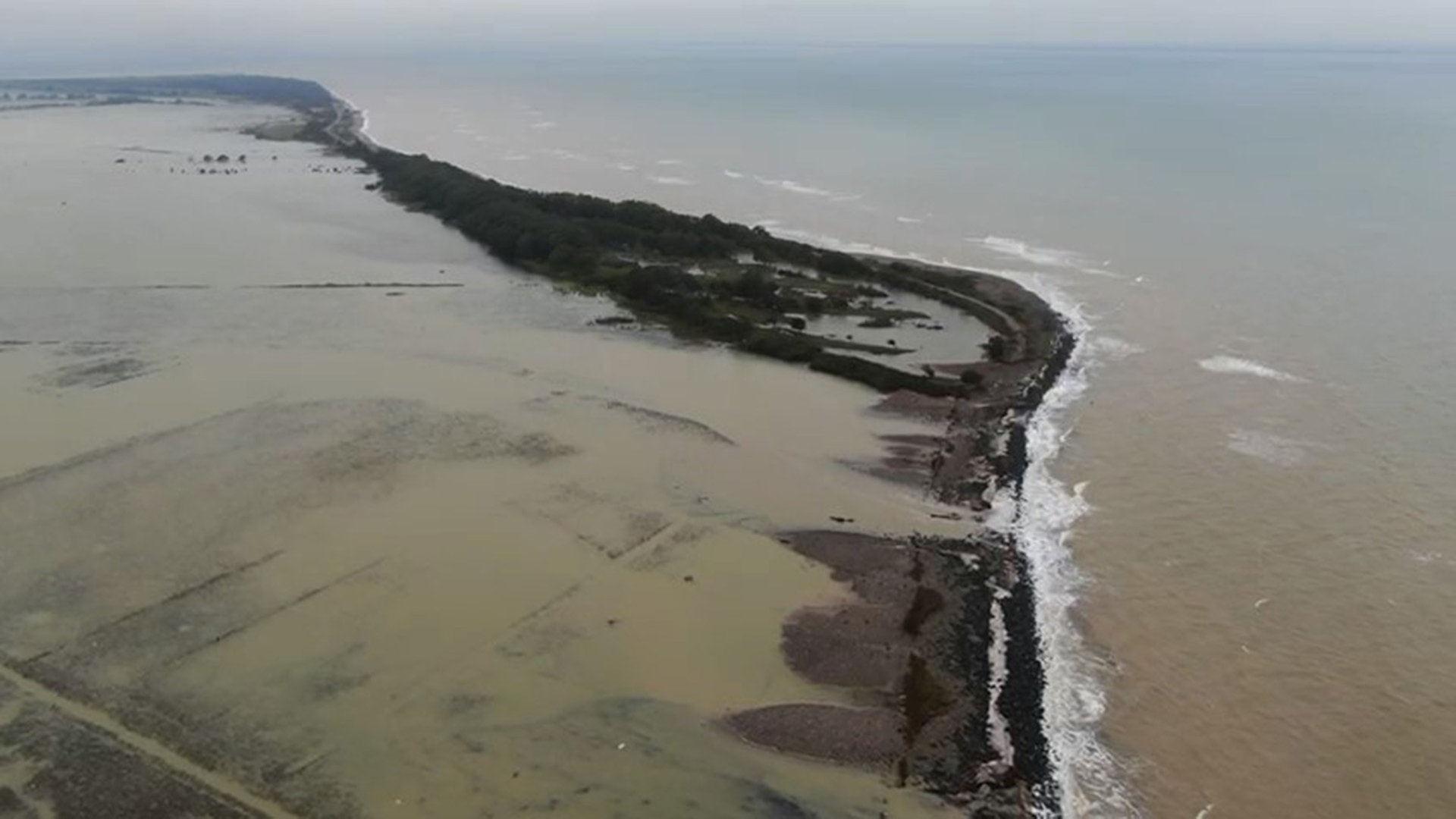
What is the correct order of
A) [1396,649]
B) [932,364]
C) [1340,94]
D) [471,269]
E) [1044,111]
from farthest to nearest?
1. [1340,94]
2. [1044,111]
3. [471,269]
4. [932,364]
5. [1396,649]

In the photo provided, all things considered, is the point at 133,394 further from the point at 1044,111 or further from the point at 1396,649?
the point at 1044,111

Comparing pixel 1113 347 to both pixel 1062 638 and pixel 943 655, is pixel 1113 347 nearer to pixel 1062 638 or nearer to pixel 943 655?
pixel 1062 638

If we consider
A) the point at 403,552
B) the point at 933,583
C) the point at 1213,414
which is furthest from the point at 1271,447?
the point at 403,552

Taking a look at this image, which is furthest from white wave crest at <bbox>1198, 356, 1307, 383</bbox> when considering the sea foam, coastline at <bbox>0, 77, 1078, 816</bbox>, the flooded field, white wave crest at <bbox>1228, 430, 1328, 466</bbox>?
the flooded field

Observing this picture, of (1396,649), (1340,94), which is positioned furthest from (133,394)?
(1340,94)

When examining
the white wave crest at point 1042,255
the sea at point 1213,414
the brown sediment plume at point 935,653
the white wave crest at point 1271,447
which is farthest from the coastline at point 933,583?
the white wave crest at point 1042,255

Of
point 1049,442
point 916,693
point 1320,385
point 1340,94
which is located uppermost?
point 1340,94

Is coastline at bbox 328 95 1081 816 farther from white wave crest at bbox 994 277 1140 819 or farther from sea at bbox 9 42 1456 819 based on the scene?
sea at bbox 9 42 1456 819
